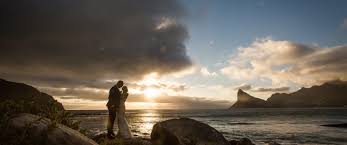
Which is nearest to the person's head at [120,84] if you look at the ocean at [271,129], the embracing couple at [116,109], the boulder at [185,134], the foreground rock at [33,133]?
the embracing couple at [116,109]

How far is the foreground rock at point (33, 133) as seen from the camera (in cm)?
495

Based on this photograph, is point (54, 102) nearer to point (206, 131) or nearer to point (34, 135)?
point (34, 135)

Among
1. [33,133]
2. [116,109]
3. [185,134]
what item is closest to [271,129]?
[185,134]

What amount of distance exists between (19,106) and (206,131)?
29.1ft

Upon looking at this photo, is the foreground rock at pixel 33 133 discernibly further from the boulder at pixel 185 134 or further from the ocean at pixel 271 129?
the boulder at pixel 185 134

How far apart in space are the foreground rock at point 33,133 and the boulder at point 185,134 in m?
7.86

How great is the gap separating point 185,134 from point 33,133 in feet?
28.5

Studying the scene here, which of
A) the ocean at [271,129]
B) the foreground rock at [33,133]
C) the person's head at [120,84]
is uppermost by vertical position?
the person's head at [120,84]

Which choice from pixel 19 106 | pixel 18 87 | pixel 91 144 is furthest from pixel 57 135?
pixel 18 87

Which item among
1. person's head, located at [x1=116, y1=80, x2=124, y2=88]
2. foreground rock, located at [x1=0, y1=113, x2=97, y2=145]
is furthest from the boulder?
foreground rock, located at [x1=0, y1=113, x2=97, y2=145]

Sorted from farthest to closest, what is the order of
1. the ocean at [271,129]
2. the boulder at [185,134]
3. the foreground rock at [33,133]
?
the ocean at [271,129] < the boulder at [185,134] < the foreground rock at [33,133]

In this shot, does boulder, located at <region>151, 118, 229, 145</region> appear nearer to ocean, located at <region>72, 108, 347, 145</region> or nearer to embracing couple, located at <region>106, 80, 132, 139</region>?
embracing couple, located at <region>106, 80, 132, 139</region>

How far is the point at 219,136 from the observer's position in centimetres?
1288

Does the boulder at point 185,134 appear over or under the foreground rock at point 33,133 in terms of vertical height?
under
